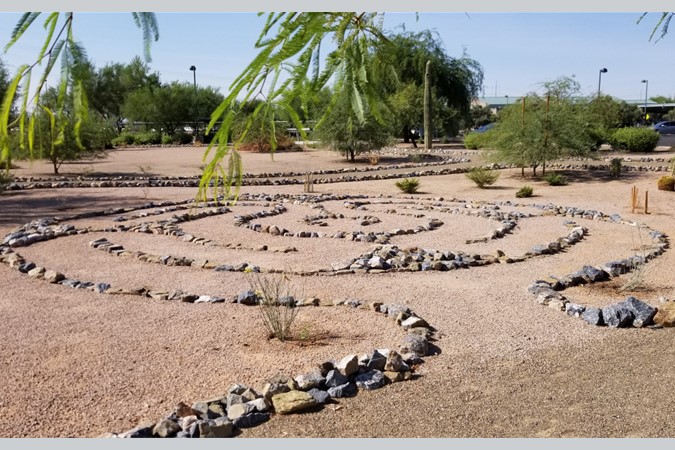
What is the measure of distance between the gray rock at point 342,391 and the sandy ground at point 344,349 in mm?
96

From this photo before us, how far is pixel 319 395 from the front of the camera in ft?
17.0

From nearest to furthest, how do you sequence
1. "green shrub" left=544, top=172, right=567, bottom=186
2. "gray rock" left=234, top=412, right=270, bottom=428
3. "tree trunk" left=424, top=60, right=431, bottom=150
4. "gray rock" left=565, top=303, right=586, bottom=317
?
"gray rock" left=234, top=412, right=270, bottom=428 < "gray rock" left=565, top=303, right=586, bottom=317 < "green shrub" left=544, top=172, right=567, bottom=186 < "tree trunk" left=424, top=60, right=431, bottom=150

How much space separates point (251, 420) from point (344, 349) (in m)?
1.79

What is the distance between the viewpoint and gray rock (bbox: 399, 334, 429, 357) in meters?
6.18

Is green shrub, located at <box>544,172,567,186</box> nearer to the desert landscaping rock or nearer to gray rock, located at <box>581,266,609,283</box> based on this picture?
gray rock, located at <box>581,266,609,283</box>

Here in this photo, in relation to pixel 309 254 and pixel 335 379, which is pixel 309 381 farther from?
pixel 309 254

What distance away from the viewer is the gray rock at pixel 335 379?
212 inches

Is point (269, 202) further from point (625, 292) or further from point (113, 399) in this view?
point (113, 399)

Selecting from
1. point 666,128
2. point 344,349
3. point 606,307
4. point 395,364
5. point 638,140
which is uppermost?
point 666,128

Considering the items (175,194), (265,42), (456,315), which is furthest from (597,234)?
(175,194)

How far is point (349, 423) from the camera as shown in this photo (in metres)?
4.82

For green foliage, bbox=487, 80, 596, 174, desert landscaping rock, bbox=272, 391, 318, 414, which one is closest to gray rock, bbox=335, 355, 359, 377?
desert landscaping rock, bbox=272, 391, 318, 414

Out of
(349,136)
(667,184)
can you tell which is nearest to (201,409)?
(667,184)

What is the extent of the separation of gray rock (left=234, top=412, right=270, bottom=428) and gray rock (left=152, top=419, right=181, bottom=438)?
0.41 metres
